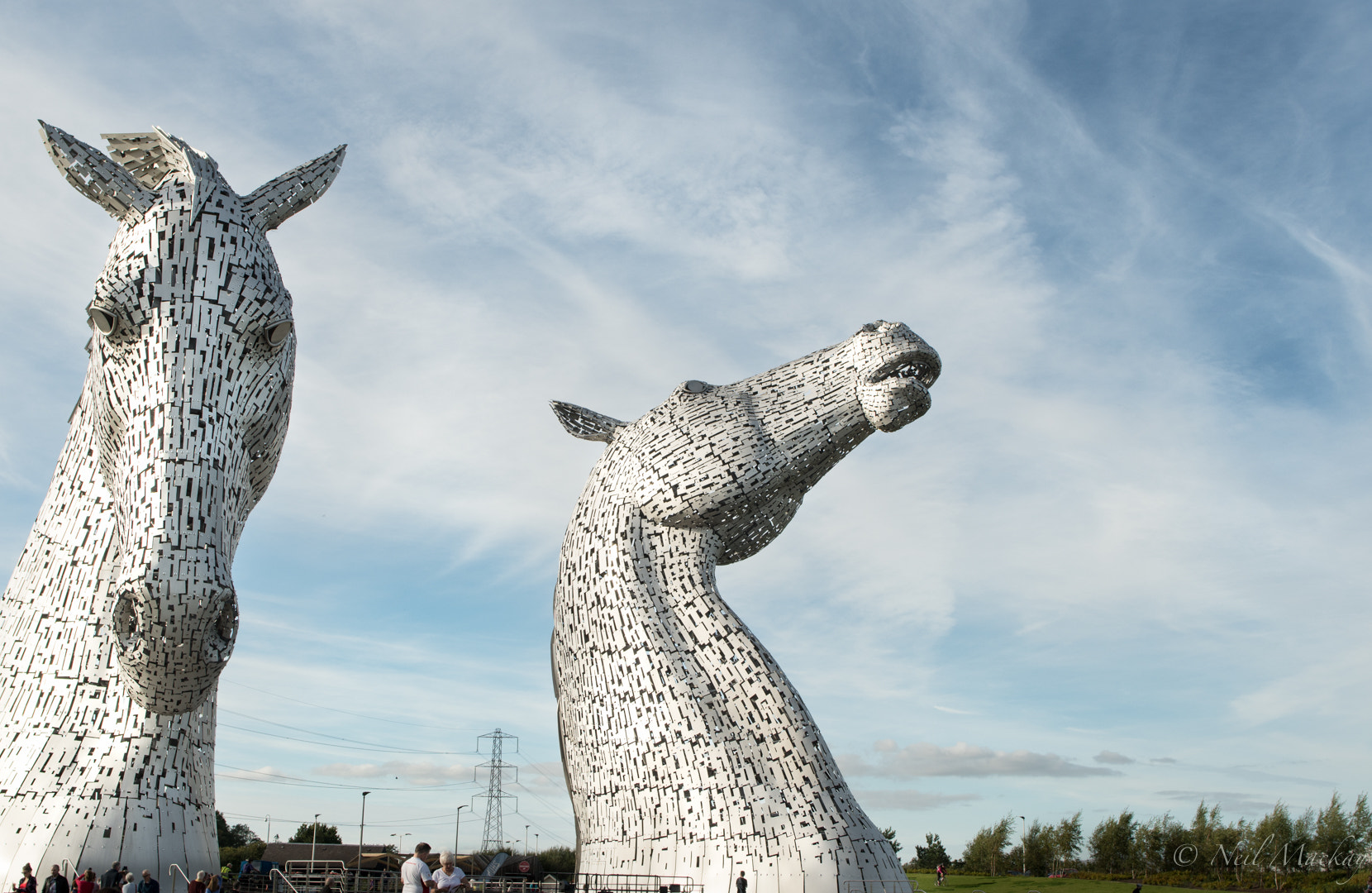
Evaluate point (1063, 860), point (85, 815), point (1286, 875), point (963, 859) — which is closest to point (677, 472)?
point (85, 815)

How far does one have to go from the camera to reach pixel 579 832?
11.5 metres

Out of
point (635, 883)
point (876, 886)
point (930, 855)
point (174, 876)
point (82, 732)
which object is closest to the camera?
point (174, 876)

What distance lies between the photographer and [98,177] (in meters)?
7.22

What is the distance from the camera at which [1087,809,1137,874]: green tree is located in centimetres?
3547

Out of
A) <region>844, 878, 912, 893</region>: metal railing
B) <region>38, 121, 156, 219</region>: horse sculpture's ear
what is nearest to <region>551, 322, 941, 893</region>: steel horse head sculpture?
<region>844, 878, 912, 893</region>: metal railing

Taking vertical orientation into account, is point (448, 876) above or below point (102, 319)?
below

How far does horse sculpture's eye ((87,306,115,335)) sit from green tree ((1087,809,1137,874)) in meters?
36.6

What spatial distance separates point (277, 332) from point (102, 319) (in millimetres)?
1011

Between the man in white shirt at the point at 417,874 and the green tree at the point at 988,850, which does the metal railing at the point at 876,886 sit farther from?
the green tree at the point at 988,850

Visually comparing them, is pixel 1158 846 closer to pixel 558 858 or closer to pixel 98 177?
pixel 558 858

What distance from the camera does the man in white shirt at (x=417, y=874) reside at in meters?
5.80

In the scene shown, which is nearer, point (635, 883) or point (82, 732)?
point (82, 732)

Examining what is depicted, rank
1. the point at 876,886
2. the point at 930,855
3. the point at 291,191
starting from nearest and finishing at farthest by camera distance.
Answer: the point at 291,191, the point at 876,886, the point at 930,855

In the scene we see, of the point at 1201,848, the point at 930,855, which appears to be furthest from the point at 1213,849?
the point at 930,855
